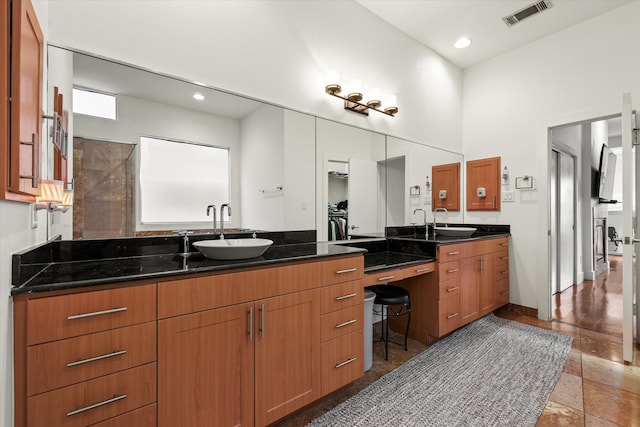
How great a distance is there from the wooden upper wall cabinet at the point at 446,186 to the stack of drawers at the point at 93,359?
339 cm

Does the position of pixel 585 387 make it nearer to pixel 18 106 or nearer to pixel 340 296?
Answer: pixel 340 296

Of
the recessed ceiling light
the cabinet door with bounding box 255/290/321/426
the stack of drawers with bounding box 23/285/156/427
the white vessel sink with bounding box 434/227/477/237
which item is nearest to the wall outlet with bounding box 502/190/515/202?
the white vessel sink with bounding box 434/227/477/237

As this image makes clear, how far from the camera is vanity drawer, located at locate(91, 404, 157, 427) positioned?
1.10m

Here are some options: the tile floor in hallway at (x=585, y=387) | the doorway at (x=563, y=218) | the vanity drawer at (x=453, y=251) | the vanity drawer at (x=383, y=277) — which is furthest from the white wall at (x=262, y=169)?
the doorway at (x=563, y=218)

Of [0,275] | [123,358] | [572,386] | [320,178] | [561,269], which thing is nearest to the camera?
[0,275]

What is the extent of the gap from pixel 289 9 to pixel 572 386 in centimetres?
343

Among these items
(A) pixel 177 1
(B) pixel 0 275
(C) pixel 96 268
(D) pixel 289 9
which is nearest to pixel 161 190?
(C) pixel 96 268

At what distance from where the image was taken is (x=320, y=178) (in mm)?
2561

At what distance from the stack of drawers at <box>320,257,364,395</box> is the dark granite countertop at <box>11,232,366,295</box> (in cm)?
14

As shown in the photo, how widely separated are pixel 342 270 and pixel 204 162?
116 cm

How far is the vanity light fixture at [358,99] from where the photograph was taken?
255 centimetres

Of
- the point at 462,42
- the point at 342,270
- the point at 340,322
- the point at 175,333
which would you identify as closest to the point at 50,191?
the point at 175,333

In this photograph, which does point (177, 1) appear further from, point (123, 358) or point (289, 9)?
point (123, 358)

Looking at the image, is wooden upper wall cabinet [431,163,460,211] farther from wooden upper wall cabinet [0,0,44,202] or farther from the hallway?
wooden upper wall cabinet [0,0,44,202]
